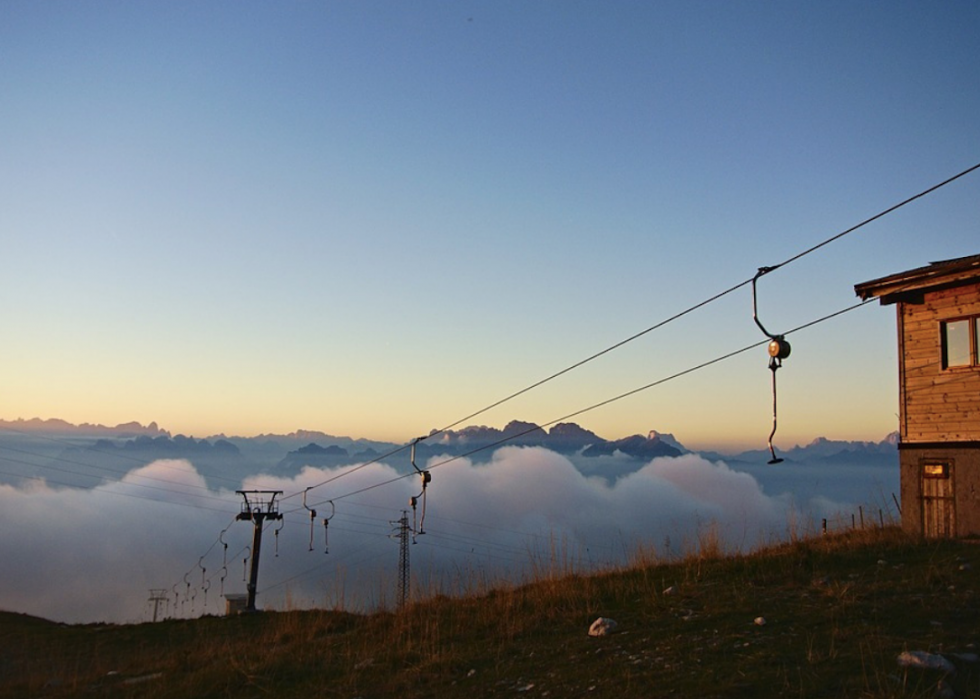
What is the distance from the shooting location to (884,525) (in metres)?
22.6

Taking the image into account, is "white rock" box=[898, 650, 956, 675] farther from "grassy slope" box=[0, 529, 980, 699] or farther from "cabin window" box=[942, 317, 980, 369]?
"cabin window" box=[942, 317, 980, 369]

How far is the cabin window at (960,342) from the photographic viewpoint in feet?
65.6

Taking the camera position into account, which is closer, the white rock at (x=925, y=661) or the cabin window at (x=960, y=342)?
the white rock at (x=925, y=661)

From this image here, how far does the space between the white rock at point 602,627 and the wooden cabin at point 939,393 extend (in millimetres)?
12752

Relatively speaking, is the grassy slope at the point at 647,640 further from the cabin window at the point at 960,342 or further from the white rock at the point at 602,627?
the cabin window at the point at 960,342

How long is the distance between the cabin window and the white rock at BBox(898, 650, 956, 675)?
1420cm

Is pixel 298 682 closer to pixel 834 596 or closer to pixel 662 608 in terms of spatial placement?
pixel 662 608

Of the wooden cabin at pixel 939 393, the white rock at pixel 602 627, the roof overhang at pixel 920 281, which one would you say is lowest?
the white rock at pixel 602 627

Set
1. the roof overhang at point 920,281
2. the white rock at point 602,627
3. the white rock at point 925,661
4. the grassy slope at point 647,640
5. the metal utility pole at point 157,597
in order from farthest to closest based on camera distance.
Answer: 1. the metal utility pole at point 157,597
2. the roof overhang at point 920,281
3. the white rock at point 602,627
4. the grassy slope at point 647,640
5. the white rock at point 925,661

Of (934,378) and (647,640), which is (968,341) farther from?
(647,640)

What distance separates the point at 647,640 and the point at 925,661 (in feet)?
12.8

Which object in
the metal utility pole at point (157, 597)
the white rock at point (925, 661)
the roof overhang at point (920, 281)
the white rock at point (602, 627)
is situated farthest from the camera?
the metal utility pole at point (157, 597)

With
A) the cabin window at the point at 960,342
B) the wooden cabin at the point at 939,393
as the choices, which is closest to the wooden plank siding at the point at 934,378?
the wooden cabin at the point at 939,393

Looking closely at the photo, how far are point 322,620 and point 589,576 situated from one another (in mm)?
6664
